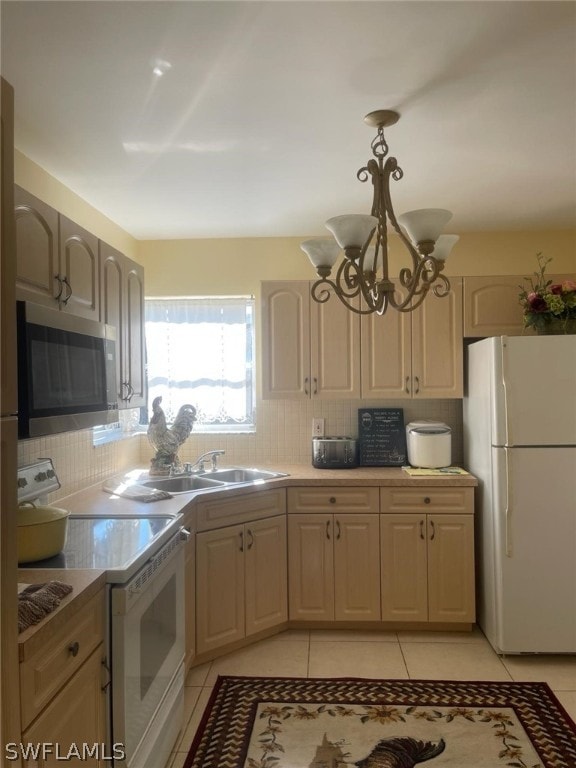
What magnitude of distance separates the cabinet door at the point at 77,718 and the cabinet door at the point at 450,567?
205cm

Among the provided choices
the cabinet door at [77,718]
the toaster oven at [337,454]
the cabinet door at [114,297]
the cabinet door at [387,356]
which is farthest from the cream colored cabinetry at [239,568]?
the cabinet door at [77,718]

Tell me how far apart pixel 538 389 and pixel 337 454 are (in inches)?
49.0

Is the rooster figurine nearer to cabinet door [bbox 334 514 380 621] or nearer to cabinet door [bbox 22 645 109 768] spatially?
cabinet door [bbox 334 514 380 621]

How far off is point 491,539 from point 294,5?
2.59 metres

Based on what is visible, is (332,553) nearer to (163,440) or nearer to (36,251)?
(163,440)

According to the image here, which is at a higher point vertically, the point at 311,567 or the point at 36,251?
the point at 36,251

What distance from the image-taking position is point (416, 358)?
11.3 ft

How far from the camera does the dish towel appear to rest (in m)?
1.27

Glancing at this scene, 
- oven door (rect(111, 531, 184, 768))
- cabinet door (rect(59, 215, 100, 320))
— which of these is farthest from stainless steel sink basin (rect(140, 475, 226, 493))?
cabinet door (rect(59, 215, 100, 320))

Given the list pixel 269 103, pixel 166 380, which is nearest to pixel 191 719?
pixel 166 380

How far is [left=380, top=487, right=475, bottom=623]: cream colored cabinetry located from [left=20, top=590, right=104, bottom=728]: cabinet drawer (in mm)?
1941

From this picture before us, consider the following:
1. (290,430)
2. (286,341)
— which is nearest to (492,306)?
(286,341)

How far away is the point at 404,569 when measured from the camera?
3186mm

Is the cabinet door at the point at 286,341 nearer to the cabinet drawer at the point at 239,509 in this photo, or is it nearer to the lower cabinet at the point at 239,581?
the cabinet drawer at the point at 239,509
